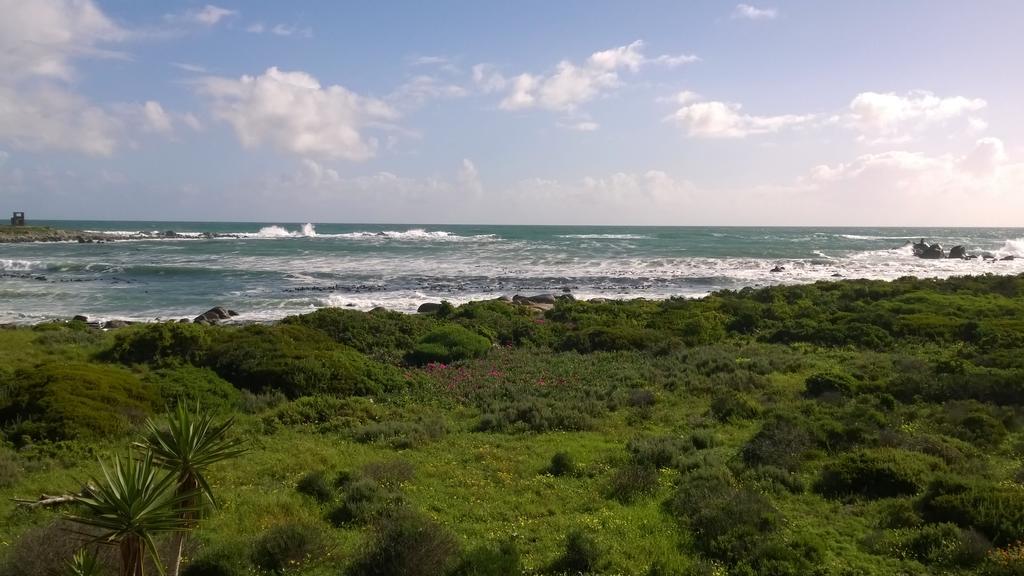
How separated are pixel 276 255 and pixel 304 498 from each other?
70.4m

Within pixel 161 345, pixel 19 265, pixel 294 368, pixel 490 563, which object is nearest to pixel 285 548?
pixel 490 563

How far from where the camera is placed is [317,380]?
56.6 feet

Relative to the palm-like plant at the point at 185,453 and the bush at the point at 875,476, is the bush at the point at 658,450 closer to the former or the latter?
the bush at the point at 875,476

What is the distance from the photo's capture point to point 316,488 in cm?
1002

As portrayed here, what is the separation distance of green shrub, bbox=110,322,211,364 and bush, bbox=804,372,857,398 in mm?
17248

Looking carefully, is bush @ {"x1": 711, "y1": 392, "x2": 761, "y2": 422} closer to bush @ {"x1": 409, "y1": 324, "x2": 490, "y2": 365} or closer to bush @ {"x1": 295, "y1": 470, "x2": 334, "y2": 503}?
bush @ {"x1": 295, "y1": 470, "x2": 334, "y2": 503}

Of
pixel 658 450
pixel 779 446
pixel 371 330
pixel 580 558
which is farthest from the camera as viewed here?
pixel 371 330

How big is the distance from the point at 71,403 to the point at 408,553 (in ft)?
31.5

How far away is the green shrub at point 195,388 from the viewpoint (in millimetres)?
14922

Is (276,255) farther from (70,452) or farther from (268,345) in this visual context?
(70,452)

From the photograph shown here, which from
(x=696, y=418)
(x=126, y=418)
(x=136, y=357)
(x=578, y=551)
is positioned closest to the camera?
(x=578, y=551)

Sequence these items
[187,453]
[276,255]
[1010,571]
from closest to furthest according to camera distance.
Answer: [187,453] → [1010,571] → [276,255]

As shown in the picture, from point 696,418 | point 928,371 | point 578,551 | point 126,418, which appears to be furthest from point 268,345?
point 928,371

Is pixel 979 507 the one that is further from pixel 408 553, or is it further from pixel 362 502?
pixel 362 502
